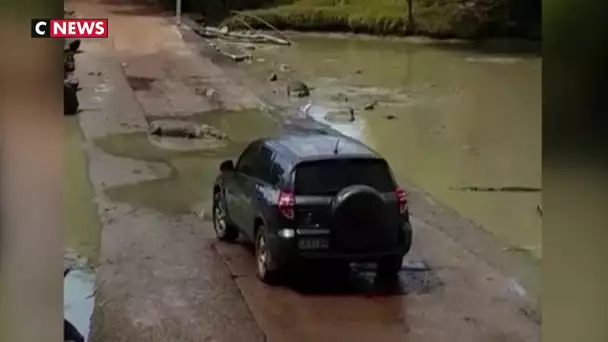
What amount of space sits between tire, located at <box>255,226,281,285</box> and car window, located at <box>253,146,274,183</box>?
95 mm

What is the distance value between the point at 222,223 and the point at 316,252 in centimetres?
17

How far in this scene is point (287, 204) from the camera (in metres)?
1.21

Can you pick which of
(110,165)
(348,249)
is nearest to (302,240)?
(348,249)

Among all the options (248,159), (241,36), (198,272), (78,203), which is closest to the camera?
(78,203)

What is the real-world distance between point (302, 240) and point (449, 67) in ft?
1.57

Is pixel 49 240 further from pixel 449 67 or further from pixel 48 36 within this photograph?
pixel 449 67

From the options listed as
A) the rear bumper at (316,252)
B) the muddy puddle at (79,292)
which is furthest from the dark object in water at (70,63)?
the rear bumper at (316,252)

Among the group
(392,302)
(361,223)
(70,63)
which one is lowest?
(392,302)

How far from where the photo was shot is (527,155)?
3.66 feet

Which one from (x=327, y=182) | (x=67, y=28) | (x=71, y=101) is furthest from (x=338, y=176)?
(x=67, y=28)

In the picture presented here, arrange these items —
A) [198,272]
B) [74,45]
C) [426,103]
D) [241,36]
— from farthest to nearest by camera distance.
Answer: [426,103] → [241,36] → [198,272] → [74,45]

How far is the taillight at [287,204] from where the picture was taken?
3.94 ft

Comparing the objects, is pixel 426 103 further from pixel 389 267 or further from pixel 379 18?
pixel 389 267

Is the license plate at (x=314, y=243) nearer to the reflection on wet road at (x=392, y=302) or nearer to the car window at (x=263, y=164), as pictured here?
the reflection on wet road at (x=392, y=302)
